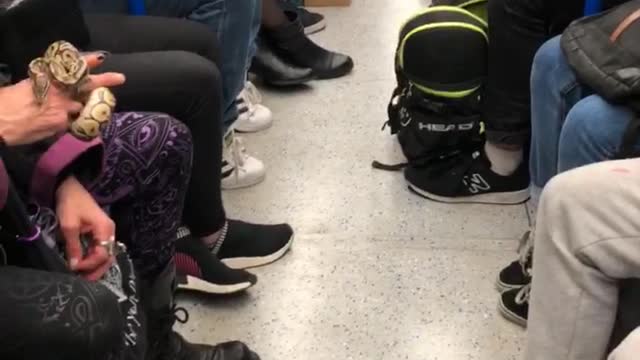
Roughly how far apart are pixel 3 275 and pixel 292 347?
760mm

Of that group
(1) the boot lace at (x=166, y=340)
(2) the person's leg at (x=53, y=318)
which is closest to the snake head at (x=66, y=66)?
(2) the person's leg at (x=53, y=318)

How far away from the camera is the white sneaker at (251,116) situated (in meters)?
2.42

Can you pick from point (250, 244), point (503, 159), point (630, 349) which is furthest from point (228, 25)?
point (630, 349)

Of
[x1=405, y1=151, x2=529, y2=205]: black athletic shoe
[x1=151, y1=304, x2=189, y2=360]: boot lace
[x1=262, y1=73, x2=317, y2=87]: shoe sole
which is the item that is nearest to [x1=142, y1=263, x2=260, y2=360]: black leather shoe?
[x1=151, y1=304, x2=189, y2=360]: boot lace

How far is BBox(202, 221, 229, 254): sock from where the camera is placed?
1694 millimetres

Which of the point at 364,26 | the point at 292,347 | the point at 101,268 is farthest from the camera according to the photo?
the point at 364,26

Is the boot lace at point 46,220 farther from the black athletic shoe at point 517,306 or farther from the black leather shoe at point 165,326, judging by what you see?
the black athletic shoe at point 517,306

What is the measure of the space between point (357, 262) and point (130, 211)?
2.20ft

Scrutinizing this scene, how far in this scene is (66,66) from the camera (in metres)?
1.12

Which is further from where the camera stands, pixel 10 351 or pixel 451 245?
pixel 451 245

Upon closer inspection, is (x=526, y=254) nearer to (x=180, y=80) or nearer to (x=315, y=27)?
(x=180, y=80)

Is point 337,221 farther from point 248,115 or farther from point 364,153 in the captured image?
point 248,115

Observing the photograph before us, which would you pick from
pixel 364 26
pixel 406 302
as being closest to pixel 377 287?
pixel 406 302

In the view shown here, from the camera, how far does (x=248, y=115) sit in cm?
242
